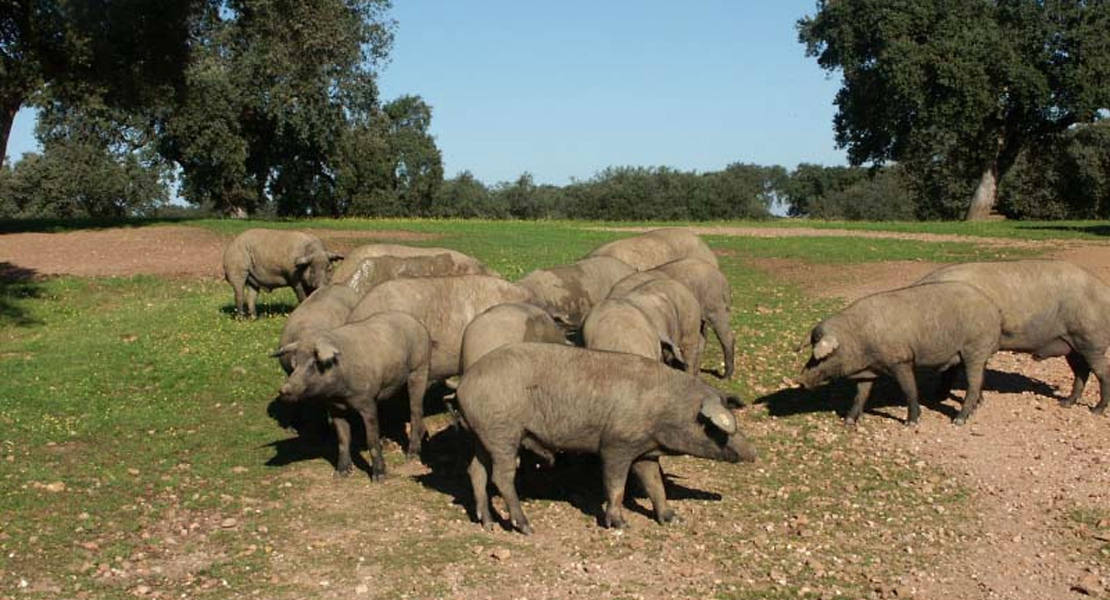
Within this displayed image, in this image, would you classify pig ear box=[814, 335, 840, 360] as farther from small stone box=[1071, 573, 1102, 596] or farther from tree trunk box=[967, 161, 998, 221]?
tree trunk box=[967, 161, 998, 221]

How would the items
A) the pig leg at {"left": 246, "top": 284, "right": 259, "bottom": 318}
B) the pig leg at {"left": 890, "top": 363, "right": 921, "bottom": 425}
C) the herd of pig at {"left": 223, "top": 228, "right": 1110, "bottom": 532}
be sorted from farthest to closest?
1. the pig leg at {"left": 246, "top": 284, "right": 259, "bottom": 318}
2. the pig leg at {"left": 890, "top": 363, "right": 921, "bottom": 425}
3. the herd of pig at {"left": 223, "top": 228, "right": 1110, "bottom": 532}

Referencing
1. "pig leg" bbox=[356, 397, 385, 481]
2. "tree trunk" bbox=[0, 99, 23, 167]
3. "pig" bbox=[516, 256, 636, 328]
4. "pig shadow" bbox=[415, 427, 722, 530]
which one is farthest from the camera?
"tree trunk" bbox=[0, 99, 23, 167]

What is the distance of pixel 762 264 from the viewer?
2772 cm

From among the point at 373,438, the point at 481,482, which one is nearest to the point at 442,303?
the point at 373,438

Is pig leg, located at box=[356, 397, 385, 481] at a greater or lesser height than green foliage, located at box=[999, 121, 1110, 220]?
lesser

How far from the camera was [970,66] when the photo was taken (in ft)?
145

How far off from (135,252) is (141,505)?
20002 mm

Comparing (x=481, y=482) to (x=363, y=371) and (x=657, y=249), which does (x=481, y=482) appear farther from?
(x=657, y=249)

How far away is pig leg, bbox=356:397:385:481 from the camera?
11.3 m

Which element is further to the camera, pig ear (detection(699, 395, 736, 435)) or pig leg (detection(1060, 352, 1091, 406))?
pig leg (detection(1060, 352, 1091, 406))

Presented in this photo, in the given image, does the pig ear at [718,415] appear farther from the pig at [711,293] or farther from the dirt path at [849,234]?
the dirt path at [849,234]

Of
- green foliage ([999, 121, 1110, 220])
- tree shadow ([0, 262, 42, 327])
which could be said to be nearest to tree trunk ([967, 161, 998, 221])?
green foliage ([999, 121, 1110, 220])

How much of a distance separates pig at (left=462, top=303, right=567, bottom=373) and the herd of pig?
0.06ft

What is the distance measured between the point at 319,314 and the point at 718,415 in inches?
233
